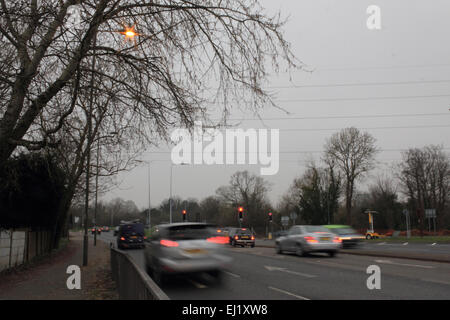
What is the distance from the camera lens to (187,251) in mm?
10406

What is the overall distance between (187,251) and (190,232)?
59 centimetres

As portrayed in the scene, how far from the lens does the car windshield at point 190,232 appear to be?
10.7 meters

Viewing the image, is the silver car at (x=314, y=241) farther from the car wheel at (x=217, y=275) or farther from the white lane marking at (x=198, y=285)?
the white lane marking at (x=198, y=285)

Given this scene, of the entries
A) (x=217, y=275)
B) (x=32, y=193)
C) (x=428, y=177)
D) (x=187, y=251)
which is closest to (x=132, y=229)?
(x=32, y=193)

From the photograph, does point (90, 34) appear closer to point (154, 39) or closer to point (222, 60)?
point (154, 39)

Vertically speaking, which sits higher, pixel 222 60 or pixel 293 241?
pixel 222 60

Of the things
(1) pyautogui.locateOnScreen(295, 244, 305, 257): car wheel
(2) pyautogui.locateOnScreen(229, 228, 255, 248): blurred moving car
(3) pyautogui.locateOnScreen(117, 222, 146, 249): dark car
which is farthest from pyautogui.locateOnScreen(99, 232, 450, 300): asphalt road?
(3) pyautogui.locateOnScreen(117, 222, 146, 249): dark car

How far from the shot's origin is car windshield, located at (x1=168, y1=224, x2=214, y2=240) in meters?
10.7

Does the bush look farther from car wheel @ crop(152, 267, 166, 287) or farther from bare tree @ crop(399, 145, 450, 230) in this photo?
bare tree @ crop(399, 145, 450, 230)

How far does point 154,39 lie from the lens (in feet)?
31.0

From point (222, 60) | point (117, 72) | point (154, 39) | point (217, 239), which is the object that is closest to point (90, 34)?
point (154, 39)

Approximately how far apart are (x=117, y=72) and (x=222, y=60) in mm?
3265

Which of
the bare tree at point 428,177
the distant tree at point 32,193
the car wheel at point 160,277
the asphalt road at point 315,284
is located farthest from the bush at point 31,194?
the bare tree at point 428,177
